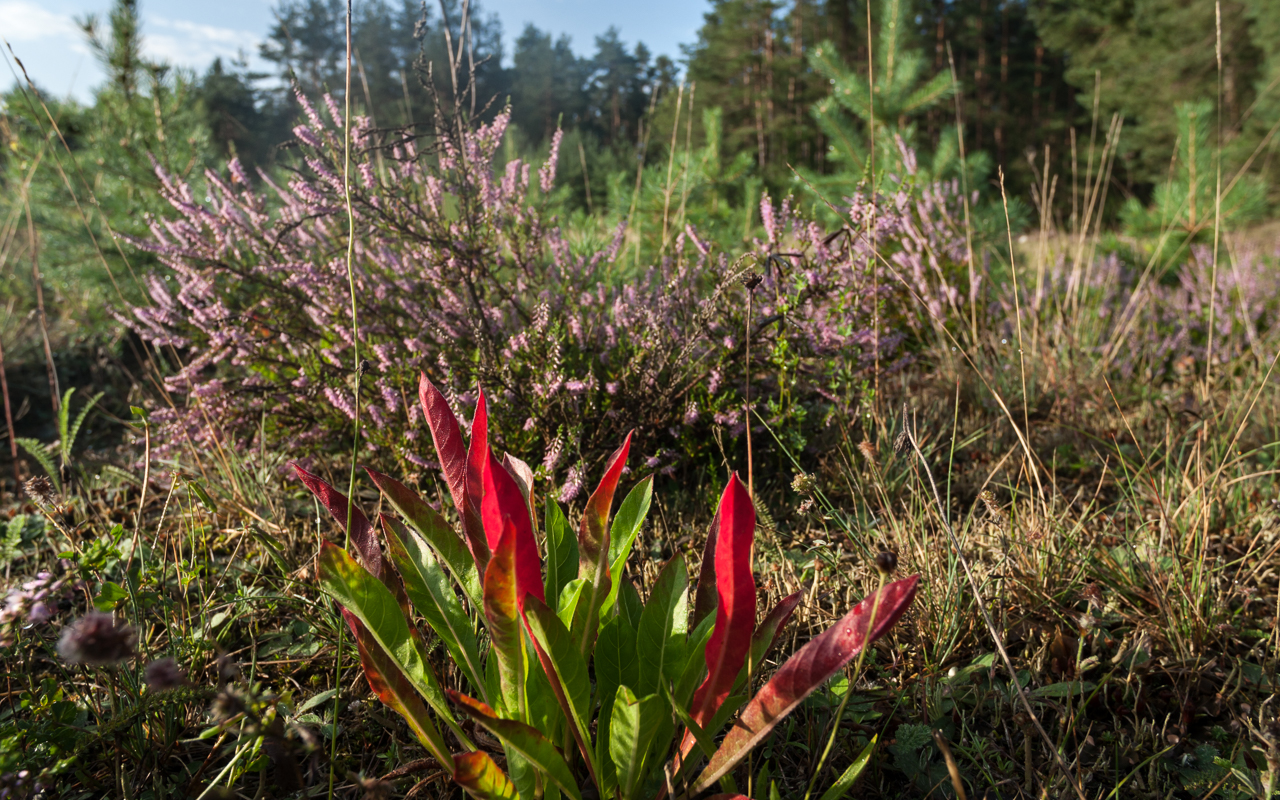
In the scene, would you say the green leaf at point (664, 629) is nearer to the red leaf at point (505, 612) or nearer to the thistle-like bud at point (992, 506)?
the red leaf at point (505, 612)

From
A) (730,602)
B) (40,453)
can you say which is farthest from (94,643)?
(40,453)

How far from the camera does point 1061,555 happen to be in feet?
5.20

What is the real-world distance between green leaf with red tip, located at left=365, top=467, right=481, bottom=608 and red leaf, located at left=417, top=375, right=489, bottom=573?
30mm

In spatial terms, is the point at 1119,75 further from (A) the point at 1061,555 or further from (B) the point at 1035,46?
(A) the point at 1061,555

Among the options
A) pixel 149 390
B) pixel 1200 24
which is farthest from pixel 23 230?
pixel 1200 24

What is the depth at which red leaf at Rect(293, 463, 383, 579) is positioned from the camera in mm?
1058

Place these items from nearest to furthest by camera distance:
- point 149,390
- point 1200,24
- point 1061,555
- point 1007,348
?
point 1061,555, point 1007,348, point 149,390, point 1200,24

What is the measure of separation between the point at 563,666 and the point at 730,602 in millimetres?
262

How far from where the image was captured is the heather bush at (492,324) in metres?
1.91

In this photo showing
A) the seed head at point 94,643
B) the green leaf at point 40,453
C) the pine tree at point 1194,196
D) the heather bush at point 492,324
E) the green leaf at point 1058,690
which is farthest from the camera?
the pine tree at point 1194,196

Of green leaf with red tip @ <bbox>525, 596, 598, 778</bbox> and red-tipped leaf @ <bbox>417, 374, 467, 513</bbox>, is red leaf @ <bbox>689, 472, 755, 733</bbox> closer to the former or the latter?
green leaf with red tip @ <bbox>525, 596, 598, 778</bbox>

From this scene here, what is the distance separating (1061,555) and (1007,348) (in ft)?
5.56

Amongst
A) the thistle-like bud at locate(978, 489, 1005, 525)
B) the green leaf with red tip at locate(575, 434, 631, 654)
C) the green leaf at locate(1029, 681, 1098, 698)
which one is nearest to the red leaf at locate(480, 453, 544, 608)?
the green leaf with red tip at locate(575, 434, 631, 654)

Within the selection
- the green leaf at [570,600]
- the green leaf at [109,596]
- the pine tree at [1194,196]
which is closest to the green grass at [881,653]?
the green leaf at [109,596]
